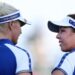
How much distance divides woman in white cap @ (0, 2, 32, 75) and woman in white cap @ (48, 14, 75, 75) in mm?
→ 306

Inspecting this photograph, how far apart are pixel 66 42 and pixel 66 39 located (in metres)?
0.03

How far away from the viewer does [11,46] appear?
5531 millimetres

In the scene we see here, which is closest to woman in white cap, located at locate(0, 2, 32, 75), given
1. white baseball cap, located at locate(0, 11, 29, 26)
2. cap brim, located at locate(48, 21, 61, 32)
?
white baseball cap, located at locate(0, 11, 29, 26)

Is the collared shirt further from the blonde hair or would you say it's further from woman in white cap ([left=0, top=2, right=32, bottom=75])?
the blonde hair

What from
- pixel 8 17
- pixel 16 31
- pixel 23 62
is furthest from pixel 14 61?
pixel 8 17

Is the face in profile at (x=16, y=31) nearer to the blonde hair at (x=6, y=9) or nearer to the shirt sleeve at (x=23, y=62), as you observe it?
the blonde hair at (x=6, y=9)

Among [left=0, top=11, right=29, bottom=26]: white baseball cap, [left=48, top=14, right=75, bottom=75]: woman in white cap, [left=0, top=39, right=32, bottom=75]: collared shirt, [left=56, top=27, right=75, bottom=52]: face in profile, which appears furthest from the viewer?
[left=0, top=11, right=29, bottom=26]: white baseball cap

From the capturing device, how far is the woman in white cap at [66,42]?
5312 mm

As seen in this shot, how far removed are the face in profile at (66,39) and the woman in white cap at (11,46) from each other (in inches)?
14.6

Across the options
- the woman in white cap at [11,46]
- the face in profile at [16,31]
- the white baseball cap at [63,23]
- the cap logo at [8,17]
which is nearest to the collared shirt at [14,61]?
the woman in white cap at [11,46]

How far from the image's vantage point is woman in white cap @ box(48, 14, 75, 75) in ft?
17.4

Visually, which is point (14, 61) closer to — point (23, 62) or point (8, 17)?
point (23, 62)

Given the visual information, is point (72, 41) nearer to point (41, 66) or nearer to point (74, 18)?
point (74, 18)

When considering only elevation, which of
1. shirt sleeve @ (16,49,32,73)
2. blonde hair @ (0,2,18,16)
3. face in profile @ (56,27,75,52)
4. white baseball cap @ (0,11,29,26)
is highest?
blonde hair @ (0,2,18,16)
